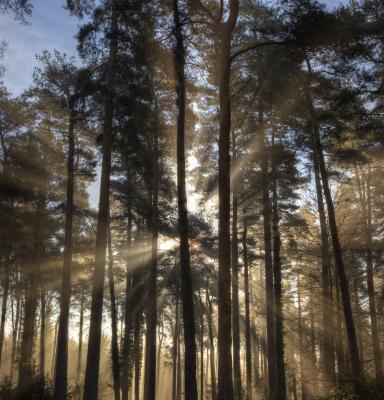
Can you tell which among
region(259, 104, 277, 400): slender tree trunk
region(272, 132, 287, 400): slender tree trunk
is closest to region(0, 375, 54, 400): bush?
region(272, 132, 287, 400): slender tree trunk

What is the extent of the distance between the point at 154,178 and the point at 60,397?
8922 mm

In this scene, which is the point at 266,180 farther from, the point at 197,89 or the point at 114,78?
the point at 114,78

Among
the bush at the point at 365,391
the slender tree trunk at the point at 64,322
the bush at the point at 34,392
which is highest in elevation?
the slender tree trunk at the point at 64,322

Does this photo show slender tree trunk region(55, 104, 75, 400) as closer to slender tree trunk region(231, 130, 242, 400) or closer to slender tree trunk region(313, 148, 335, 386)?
slender tree trunk region(231, 130, 242, 400)

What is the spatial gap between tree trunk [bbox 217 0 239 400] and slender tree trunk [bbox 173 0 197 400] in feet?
3.89

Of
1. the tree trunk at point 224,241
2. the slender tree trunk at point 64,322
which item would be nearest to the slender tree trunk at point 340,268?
the tree trunk at point 224,241

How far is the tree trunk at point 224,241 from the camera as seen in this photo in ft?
29.2

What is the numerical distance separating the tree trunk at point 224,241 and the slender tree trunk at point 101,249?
3.70 meters

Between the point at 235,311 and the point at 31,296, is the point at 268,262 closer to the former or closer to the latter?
the point at 235,311

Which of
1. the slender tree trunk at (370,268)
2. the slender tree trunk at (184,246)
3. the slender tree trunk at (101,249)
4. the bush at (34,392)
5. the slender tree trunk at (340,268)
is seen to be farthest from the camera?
the slender tree trunk at (370,268)

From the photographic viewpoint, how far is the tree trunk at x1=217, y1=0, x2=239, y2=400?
29.2 ft

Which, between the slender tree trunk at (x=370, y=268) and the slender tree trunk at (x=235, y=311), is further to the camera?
the slender tree trunk at (x=370, y=268)

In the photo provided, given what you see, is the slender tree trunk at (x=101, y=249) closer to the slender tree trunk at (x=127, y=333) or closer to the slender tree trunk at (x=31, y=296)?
the slender tree trunk at (x=127, y=333)

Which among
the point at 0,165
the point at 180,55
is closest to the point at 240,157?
the point at 180,55
